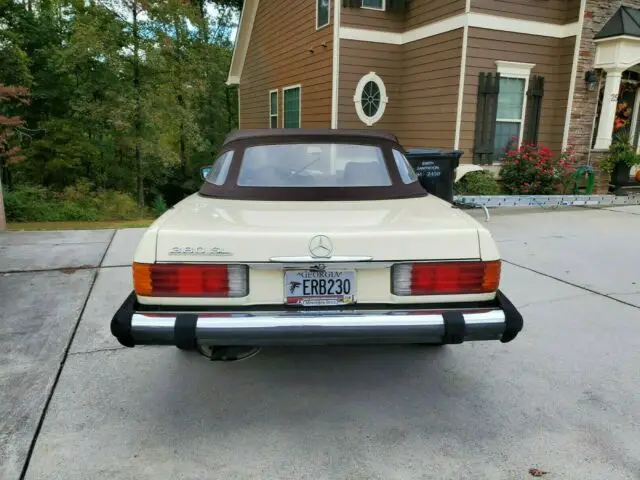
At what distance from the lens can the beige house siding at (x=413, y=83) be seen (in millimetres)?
10094

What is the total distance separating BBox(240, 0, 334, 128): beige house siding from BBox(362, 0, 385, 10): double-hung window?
90 centimetres

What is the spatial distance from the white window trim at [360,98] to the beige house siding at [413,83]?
0.09 meters

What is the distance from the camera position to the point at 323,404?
2822 mm

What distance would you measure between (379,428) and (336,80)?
9626mm

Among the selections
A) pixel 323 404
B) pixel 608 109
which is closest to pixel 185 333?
pixel 323 404

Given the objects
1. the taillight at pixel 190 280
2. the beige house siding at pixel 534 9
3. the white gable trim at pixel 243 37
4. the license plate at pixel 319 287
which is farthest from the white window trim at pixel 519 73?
the white gable trim at pixel 243 37

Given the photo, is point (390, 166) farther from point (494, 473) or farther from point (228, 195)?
point (494, 473)

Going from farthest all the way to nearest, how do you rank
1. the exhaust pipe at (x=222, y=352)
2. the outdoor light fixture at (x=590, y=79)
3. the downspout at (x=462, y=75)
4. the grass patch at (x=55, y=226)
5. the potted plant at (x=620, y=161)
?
the potted plant at (x=620, y=161)
the outdoor light fixture at (x=590, y=79)
the downspout at (x=462, y=75)
the grass patch at (x=55, y=226)
the exhaust pipe at (x=222, y=352)

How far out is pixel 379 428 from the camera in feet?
8.54

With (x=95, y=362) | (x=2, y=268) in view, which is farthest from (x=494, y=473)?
(x=2, y=268)

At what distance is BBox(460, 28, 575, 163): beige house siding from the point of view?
32.0 feet

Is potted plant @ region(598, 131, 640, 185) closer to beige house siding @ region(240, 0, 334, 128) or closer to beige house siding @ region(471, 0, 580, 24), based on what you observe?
beige house siding @ region(471, 0, 580, 24)

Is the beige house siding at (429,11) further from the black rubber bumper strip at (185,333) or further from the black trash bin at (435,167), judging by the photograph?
the black rubber bumper strip at (185,333)

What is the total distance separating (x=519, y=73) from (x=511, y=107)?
2.23 ft
